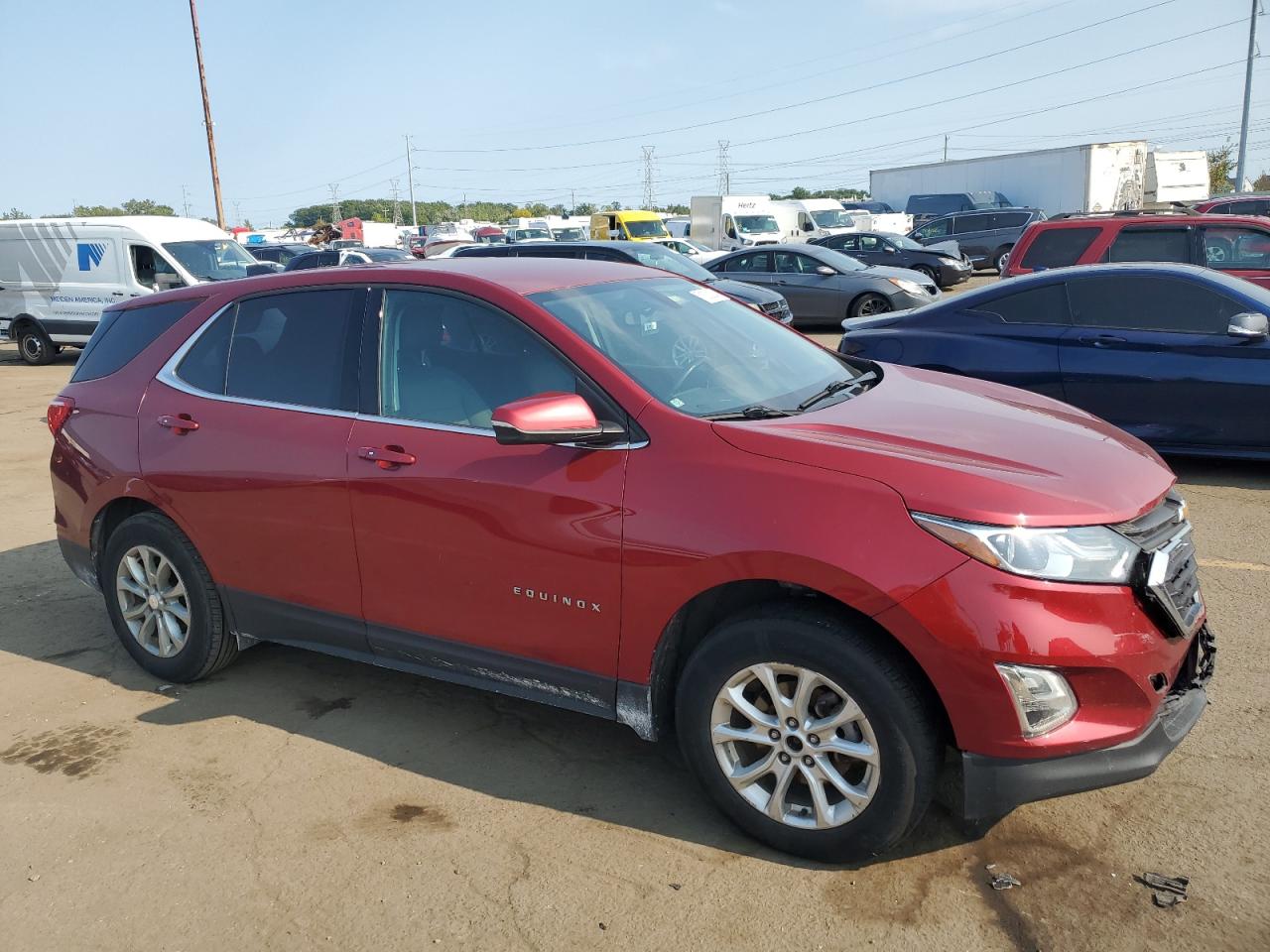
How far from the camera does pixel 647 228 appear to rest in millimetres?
32969

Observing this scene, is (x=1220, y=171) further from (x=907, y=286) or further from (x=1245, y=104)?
(x=907, y=286)

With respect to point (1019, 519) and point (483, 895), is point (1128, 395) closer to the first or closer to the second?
point (1019, 519)

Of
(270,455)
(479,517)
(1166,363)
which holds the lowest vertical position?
(1166,363)

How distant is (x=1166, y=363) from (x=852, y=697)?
5.16 metres

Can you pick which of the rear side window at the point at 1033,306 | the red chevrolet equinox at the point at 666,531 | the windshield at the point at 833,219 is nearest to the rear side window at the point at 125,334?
the red chevrolet equinox at the point at 666,531

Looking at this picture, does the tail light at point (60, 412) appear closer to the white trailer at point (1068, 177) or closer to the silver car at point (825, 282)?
the silver car at point (825, 282)

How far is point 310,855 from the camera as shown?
3227 millimetres

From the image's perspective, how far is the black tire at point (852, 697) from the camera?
111 inches

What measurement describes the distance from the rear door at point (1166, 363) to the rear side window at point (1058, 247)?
3607 millimetres

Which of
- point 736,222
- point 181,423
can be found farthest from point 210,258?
point 736,222

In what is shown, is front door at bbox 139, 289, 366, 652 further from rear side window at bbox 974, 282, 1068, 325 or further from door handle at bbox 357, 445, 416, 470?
rear side window at bbox 974, 282, 1068, 325

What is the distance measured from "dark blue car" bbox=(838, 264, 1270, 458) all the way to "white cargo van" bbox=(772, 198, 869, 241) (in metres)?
21.6

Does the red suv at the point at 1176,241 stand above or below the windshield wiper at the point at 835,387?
above

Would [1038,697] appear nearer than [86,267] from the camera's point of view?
Yes
